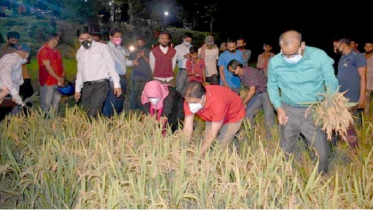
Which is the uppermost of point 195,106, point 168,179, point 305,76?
point 305,76

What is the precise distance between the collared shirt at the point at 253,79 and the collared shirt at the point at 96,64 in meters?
1.46

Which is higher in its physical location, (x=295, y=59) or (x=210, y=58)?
(x=295, y=59)

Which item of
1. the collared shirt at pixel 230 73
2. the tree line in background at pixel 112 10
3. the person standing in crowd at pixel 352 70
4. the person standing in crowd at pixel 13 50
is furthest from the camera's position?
the tree line in background at pixel 112 10

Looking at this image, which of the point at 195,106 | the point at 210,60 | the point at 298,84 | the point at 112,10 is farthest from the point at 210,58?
the point at 112,10

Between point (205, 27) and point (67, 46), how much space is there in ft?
33.4

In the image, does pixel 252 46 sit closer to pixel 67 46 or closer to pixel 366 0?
pixel 366 0

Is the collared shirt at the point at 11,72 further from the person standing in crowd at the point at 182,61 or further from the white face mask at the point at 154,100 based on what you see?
the person standing in crowd at the point at 182,61

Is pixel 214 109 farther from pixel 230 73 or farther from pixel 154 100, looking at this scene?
pixel 230 73

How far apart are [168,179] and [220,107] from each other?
754 millimetres

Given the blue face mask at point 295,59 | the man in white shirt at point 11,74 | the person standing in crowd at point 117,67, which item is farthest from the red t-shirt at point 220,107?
the person standing in crowd at point 117,67

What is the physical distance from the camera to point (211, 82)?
325 inches

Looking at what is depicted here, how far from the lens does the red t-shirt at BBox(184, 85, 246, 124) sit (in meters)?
4.05

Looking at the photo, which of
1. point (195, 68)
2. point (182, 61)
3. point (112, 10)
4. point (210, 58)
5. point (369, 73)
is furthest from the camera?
point (112, 10)

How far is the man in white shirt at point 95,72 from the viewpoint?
574 centimetres
